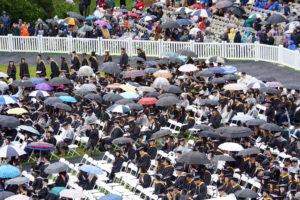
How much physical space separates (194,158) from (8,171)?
17.6 feet

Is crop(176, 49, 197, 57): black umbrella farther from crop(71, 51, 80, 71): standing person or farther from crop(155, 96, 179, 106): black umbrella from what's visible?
crop(155, 96, 179, 106): black umbrella

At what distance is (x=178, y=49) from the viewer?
42.3 meters

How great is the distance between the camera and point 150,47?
1692 inches

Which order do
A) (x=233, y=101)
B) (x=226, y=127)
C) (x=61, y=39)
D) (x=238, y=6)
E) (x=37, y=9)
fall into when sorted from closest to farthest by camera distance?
(x=226, y=127), (x=233, y=101), (x=61, y=39), (x=238, y=6), (x=37, y=9)

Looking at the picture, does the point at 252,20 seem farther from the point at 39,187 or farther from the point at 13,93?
the point at 39,187

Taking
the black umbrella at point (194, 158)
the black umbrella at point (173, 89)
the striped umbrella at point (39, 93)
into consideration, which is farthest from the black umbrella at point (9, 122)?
the black umbrella at point (194, 158)

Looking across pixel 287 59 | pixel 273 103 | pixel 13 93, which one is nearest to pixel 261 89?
pixel 273 103

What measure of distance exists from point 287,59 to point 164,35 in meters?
6.81

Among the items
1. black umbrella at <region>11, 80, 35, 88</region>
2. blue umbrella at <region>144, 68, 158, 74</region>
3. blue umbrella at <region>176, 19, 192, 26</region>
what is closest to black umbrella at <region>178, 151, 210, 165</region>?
black umbrella at <region>11, 80, 35, 88</region>

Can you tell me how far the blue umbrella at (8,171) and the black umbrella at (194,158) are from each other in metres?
4.74

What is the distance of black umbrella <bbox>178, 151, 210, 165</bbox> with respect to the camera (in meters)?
26.8

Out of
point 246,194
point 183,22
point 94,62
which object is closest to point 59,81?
point 94,62

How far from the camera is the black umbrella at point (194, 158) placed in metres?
26.8

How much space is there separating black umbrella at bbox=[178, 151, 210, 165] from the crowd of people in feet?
50.5
